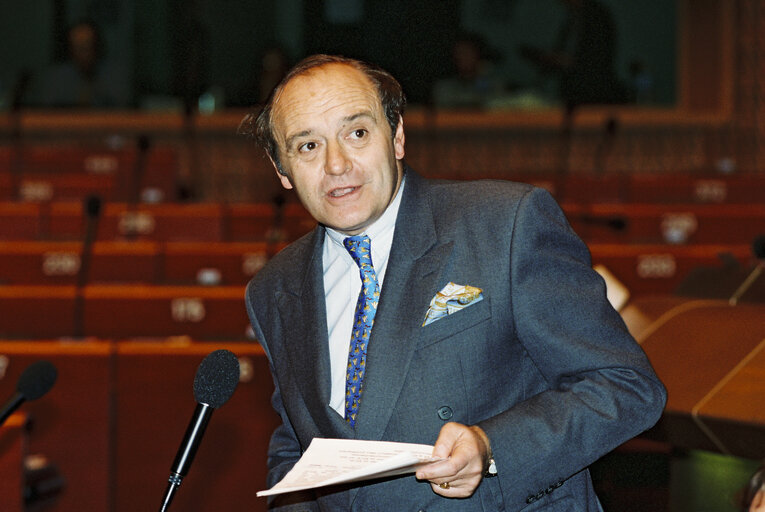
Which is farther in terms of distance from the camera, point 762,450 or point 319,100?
point 762,450

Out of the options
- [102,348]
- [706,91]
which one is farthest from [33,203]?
[706,91]

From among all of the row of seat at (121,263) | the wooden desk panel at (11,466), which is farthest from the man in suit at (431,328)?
the row of seat at (121,263)

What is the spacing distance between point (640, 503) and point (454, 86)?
7.47 m

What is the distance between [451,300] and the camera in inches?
66.1

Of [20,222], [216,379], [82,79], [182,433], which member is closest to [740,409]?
[216,379]

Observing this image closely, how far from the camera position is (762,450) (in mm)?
1927

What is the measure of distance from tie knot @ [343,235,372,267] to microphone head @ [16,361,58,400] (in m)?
0.69

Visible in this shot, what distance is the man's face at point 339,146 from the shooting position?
1788 millimetres

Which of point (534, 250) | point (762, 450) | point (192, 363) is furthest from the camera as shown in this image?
point (192, 363)

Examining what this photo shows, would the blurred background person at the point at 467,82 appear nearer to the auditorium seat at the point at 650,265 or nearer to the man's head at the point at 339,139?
the auditorium seat at the point at 650,265

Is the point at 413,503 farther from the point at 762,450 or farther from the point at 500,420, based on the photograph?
the point at 762,450

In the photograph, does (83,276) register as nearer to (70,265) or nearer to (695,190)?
(70,265)

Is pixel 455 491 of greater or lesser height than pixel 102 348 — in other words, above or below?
above

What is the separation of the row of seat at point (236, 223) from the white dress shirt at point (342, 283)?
3690 millimetres
